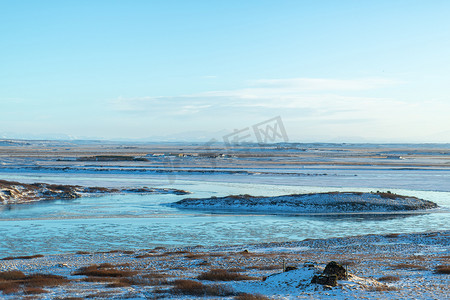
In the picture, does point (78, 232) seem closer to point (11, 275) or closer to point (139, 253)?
point (139, 253)

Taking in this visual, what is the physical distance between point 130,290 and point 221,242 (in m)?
11.8

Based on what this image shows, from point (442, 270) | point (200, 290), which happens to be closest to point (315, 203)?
point (442, 270)

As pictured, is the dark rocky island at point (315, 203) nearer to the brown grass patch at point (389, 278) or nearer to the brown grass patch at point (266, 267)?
the brown grass patch at point (266, 267)

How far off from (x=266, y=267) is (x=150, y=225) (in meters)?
13.7

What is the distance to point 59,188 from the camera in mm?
45594

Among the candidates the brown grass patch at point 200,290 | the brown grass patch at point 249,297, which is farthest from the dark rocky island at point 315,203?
the brown grass patch at point 249,297

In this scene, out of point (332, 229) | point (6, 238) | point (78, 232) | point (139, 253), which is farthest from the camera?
point (332, 229)

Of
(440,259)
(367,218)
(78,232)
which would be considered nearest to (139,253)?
(78,232)

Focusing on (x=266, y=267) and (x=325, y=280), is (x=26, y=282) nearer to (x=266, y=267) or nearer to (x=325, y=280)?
(x=266, y=267)

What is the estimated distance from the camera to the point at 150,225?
1170 inches

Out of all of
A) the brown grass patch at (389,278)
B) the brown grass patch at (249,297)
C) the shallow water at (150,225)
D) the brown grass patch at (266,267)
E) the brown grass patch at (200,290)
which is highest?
the brown grass patch at (249,297)

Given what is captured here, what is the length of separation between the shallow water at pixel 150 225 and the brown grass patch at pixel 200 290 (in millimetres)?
10474

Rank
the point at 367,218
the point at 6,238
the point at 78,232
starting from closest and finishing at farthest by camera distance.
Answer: the point at 6,238, the point at 78,232, the point at 367,218

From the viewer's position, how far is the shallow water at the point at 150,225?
24.7 m
